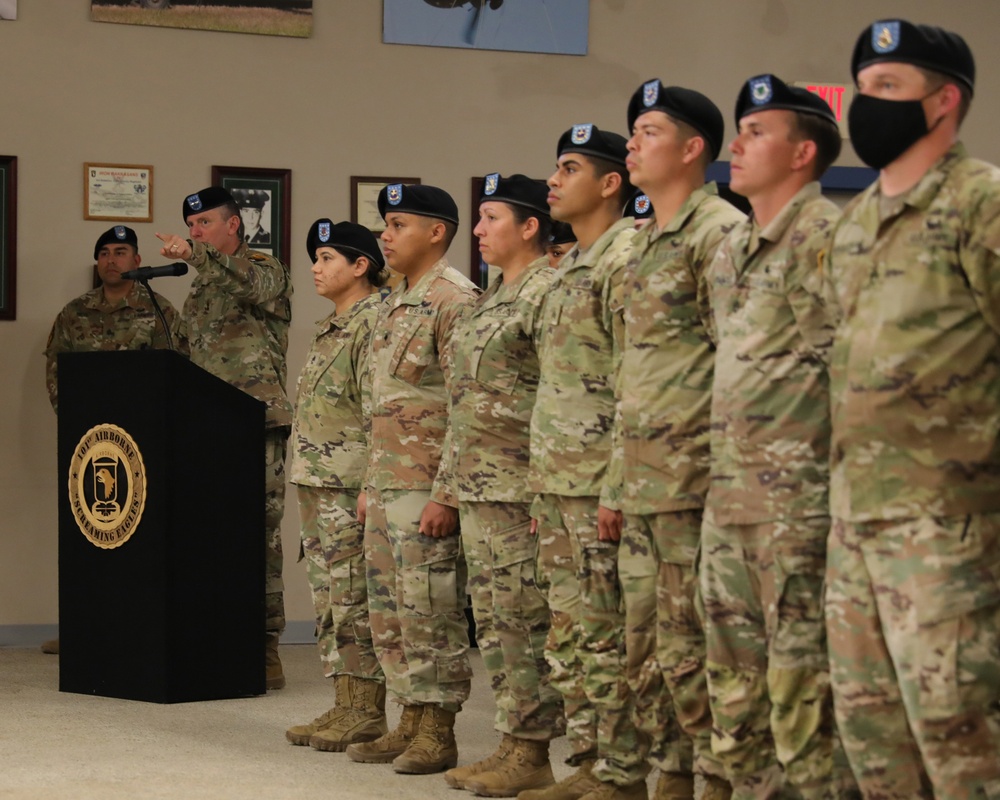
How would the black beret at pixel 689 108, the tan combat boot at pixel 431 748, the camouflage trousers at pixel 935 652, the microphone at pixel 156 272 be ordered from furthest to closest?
the microphone at pixel 156 272
the tan combat boot at pixel 431 748
the black beret at pixel 689 108
the camouflage trousers at pixel 935 652

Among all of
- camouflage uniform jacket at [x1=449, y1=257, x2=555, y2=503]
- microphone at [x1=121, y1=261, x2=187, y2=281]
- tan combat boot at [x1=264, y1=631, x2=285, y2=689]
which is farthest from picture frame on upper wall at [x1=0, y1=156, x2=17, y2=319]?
camouflage uniform jacket at [x1=449, y1=257, x2=555, y2=503]

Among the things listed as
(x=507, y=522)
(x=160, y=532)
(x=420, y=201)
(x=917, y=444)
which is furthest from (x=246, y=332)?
(x=917, y=444)

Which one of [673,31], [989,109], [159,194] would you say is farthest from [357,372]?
[989,109]

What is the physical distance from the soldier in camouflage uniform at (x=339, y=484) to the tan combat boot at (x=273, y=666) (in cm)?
91

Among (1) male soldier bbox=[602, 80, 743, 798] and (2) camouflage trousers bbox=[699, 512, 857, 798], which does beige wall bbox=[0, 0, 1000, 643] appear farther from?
(2) camouflage trousers bbox=[699, 512, 857, 798]

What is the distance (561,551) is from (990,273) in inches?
57.1

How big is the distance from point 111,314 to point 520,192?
10.2 feet

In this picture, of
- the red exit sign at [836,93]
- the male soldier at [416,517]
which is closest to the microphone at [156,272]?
the male soldier at [416,517]

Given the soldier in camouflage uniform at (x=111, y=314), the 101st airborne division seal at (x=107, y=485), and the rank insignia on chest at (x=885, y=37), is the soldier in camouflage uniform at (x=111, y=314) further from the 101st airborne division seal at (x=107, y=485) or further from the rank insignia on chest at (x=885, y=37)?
the rank insignia on chest at (x=885, y=37)

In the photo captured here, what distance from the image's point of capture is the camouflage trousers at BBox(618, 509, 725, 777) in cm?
293

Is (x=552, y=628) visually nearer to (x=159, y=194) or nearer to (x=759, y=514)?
(x=759, y=514)

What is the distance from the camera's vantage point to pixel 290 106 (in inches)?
261

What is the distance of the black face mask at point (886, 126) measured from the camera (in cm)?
237

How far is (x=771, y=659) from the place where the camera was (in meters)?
2.60
